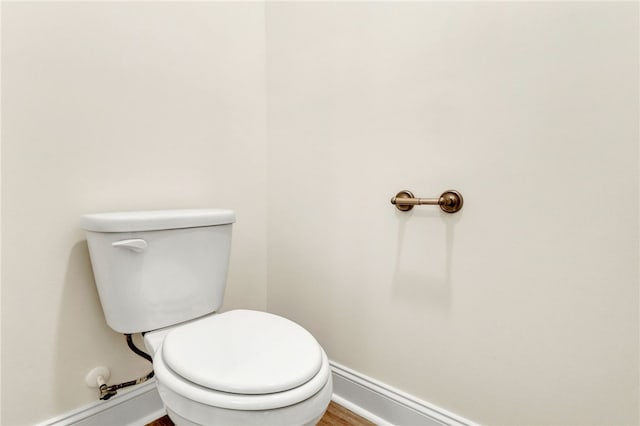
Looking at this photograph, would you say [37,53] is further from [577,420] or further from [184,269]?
[577,420]

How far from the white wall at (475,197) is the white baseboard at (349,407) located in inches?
1.5

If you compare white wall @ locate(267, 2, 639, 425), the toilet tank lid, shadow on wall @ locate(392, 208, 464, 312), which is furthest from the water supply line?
shadow on wall @ locate(392, 208, 464, 312)

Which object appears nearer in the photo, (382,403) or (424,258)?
(424,258)

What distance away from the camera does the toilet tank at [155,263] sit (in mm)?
973

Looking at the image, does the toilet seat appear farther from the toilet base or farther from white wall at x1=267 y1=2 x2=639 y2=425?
white wall at x1=267 y1=2 x2=639 y2=425

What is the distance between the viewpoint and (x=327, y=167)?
4.40ft

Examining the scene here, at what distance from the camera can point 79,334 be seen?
3.48 feet

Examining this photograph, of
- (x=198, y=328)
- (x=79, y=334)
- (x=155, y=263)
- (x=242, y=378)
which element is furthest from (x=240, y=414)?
(x=79, y=334)

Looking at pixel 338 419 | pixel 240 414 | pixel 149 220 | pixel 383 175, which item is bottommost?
pixel 338 419

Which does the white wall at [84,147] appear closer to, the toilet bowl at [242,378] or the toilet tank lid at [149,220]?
the toilet tank lid at [149,220]

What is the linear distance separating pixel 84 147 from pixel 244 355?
77 centimetres

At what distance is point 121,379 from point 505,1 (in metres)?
1.59

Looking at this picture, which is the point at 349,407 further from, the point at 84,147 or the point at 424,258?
the point at 84,147

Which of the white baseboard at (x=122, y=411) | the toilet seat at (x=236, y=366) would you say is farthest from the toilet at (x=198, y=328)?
the white baseboard at (x=122, y=411)
